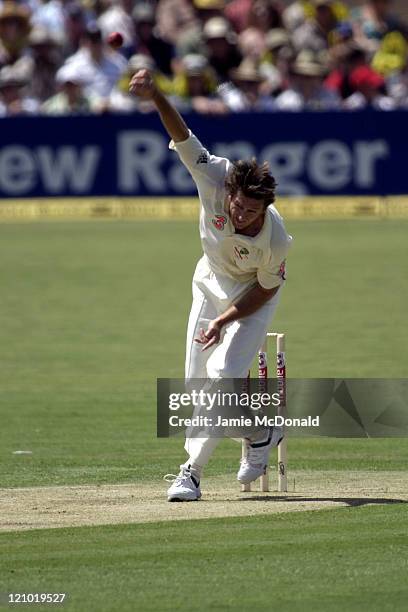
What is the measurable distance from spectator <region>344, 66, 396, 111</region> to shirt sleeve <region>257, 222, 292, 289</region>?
61.3 ft

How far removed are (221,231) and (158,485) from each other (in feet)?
5.40

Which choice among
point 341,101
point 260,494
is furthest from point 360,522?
point 341,101

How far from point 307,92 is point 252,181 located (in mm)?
19051

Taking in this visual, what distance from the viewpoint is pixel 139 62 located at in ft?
88.0

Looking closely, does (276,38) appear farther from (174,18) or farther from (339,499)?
(339,499)

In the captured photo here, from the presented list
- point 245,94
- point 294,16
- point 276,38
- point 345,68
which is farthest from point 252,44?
point 245,94

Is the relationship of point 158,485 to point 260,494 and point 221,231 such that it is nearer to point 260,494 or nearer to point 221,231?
point 260,494

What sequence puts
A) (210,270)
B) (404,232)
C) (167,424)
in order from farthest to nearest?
(404,232), (167,424), (210,270)

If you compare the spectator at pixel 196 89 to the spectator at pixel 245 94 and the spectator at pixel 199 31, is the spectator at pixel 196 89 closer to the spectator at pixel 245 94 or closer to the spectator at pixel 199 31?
the spectator at pixel 245 94

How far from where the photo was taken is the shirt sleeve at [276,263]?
8.20 m

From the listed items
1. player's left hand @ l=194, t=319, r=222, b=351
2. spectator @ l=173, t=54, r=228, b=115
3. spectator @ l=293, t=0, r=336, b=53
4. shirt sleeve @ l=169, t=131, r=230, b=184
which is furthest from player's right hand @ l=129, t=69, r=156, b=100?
spectator @ l=293, t=0, r=336, b=53

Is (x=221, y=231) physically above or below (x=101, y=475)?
above

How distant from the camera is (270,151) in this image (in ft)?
83.3

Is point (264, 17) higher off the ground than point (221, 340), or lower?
higher
